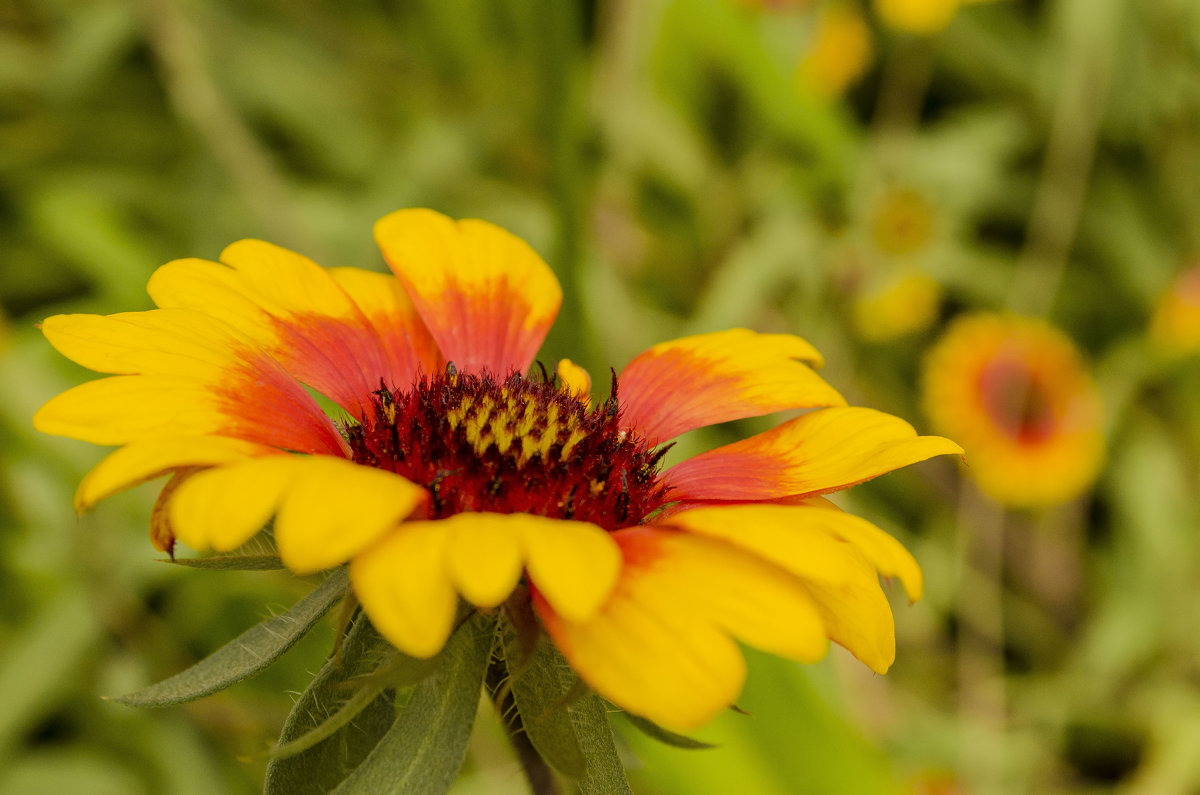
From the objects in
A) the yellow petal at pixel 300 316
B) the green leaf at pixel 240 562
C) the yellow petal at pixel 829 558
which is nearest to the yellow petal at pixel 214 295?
the yellow petal at pixel 300 316

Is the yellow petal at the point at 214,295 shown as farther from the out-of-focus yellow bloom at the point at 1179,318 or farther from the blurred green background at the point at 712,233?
the out-of-focus yellow bloom at the point at 1179,318

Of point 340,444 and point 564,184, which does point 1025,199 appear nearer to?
point 564,184

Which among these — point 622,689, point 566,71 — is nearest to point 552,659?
point 622,689

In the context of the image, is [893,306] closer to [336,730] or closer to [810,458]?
[810,458]

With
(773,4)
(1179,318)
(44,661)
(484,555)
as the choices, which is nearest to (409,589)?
(484,555)

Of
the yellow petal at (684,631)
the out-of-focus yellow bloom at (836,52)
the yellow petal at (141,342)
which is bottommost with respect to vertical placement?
the yellow petal at (684,631)

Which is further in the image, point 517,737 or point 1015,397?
point 1015,397

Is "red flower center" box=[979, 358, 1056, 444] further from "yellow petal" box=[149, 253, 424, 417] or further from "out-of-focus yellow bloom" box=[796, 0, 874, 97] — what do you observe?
"yellow petal" box=[149, 253, 424, 417]

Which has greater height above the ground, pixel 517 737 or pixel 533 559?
pixel 533 559
